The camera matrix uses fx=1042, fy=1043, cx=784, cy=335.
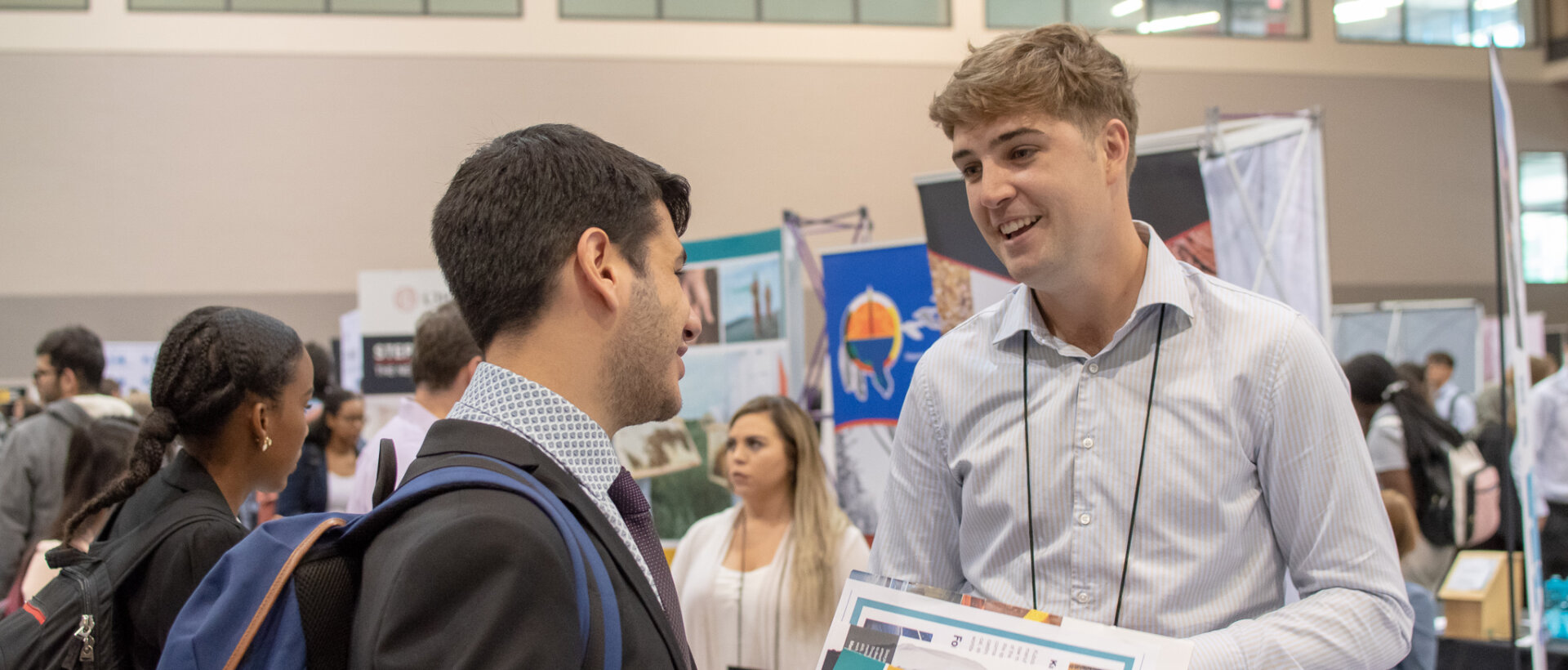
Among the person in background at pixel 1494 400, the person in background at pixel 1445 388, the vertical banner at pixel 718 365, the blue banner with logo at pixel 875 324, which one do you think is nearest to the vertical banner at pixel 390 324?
the vertical banner at pixel 718 365

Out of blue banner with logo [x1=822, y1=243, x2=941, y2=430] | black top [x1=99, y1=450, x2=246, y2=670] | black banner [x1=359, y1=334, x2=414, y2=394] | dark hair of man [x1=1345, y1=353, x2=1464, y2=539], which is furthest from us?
black banner [x1=359, y1=334, x2=414, y2=394]

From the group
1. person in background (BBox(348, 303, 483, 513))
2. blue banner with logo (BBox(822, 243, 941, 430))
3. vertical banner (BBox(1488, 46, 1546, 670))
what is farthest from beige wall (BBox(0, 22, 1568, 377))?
vertical banner (BBox(1488, 46, 1546, 670))

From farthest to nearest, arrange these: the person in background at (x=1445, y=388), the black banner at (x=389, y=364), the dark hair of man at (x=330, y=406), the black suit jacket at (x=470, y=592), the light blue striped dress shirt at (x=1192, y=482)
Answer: the person in background at (x=1445, y=388)
the black banner at (x=389, y=364)
the dark hair of man at (x=330, y=406)
the light blue striped dress shirt at (x=1192, y=482)
the black suit jacket at (x=470, y=592)

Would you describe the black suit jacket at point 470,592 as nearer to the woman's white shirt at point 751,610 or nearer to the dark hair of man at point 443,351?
the dark hair of man at point 443,351

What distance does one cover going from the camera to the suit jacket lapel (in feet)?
3.15

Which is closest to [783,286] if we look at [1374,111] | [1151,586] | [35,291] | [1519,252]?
[1519,252]

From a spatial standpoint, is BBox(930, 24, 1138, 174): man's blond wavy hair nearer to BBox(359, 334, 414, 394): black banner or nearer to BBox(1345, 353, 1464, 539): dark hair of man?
BBox(1345, 353, 1464, 539): dark hair of man

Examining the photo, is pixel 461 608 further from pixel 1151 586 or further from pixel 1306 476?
pixel 1306 476

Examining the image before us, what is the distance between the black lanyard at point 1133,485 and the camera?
1.44m

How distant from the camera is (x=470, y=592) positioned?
2.67 feet

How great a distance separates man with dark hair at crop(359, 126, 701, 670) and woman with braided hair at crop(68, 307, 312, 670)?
1013 millimetres

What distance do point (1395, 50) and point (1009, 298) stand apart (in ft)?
50.2

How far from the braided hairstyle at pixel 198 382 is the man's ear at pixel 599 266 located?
3.74 ft

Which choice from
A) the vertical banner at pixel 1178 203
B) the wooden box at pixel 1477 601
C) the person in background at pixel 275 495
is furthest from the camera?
the person in background at pixel 275 495
